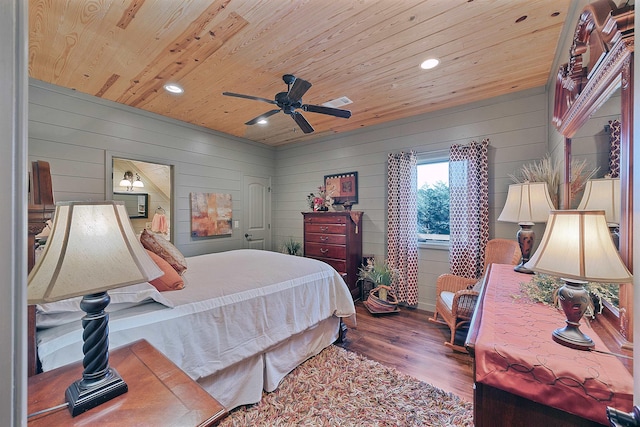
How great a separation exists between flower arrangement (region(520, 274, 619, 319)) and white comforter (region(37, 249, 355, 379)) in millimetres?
1574

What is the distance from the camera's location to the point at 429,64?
235 cm

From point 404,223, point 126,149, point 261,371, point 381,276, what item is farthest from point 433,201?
point 126,149

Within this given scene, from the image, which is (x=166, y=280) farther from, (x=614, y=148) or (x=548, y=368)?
(x=614, y=148)

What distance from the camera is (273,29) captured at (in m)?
1.87

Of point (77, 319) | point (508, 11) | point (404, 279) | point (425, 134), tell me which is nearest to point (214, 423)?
point (77, 319)

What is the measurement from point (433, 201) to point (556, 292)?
250 cm

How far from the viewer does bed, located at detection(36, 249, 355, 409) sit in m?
1.33

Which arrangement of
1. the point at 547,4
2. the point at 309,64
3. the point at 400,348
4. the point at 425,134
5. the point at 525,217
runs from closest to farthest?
the point at 547,4
the point at 525,217
the point at 309,64
the point at 400,348
the point at 425,134

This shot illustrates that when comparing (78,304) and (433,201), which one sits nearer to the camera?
(78,304)

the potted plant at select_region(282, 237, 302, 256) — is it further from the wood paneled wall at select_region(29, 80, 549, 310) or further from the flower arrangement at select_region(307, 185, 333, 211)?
the flower arrangement at select_region(307, 185, 333, 211)

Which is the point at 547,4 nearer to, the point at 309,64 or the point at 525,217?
the point at 525,217

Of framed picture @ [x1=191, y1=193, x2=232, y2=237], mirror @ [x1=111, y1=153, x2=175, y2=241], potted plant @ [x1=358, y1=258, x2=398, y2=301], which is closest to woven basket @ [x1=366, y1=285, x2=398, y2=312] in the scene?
potted plant @ [x1=358, y1=258, x2=398, y2=301]

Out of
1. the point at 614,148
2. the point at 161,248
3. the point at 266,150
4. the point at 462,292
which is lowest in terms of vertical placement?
the point at 462,292

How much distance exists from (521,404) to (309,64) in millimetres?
2561
